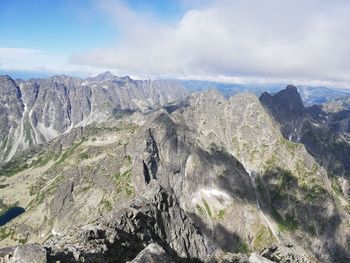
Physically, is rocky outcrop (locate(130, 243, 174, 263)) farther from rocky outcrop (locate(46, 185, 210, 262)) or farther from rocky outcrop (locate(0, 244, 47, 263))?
rocky outcrop (locate(0, 244, 47, 263))

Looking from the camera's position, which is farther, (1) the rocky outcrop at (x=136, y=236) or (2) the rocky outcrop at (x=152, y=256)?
(1) the rocky outcrop at (x=136, y=236)

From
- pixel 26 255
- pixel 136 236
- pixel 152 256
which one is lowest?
pixel 136 236

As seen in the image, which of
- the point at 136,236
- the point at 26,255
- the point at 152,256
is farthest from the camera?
the point at 136,236

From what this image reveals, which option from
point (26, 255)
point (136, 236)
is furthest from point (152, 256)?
point (136, 236)

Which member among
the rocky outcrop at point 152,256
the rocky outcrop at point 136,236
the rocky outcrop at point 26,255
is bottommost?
the rocky outcrop at point 136,236

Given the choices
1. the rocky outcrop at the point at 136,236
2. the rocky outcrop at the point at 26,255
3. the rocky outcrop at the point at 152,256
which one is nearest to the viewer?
the rocky outcrop at the point at 26,255

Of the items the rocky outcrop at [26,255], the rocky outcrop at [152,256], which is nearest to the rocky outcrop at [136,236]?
the rocky outcrop at [152,256]

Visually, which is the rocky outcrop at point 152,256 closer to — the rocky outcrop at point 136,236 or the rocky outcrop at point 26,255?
the rocky outcrop at point 136,236

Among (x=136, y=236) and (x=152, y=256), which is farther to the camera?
(x=136, y=236)

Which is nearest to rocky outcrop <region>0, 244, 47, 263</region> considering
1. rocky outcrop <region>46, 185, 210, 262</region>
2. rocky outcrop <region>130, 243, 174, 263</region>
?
Answer: rocky outcrop <region>46, 185, 210, 262</region>

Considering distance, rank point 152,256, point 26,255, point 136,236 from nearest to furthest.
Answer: point 26,255 < point 152,256 < point 136,236

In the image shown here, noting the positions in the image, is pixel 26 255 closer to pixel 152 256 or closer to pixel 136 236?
pixel 152 256
